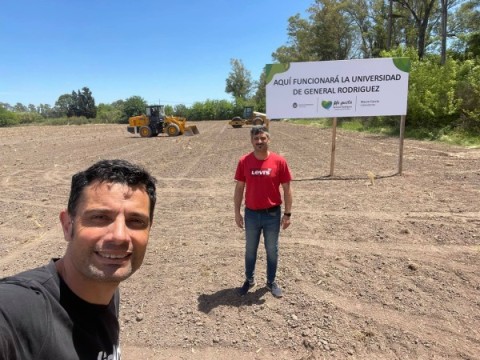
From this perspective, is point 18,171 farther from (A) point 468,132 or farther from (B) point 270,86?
(A) point 468,132

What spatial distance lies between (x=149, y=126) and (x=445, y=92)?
18534mm

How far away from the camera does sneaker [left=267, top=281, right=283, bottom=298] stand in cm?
384

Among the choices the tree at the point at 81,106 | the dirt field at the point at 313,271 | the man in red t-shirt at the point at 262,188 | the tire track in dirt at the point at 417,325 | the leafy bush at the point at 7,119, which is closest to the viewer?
the tire track in dirt at the point at 417,325

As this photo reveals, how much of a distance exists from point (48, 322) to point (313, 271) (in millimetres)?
3670

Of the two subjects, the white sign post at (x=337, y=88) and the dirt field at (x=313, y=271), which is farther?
the white sign post at (x=337, y=88)

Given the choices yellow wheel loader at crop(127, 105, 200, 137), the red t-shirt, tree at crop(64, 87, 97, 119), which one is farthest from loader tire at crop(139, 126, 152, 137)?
tree at crop(64, 87, 97, 119)

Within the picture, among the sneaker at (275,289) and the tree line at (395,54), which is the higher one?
the tree line at (395,54)

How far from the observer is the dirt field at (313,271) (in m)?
3.15

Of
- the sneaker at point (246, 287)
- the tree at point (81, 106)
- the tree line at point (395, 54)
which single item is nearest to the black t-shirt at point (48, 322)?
the sneaker at point (246, 287)

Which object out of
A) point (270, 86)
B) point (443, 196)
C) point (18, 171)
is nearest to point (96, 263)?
point (443, 196)

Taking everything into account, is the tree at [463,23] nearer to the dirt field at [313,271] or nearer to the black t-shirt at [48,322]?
the dirt field at [313,271]

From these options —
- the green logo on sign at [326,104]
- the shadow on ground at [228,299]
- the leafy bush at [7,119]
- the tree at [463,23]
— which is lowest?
the shadow on ground at [228,299]

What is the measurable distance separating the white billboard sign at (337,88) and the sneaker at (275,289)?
6135 mm

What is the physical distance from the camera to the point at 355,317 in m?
3.43
